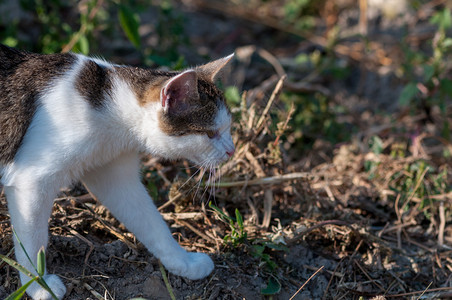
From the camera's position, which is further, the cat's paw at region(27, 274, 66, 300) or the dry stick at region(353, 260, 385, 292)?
the dry stick at region(353, 260, 385, 292)

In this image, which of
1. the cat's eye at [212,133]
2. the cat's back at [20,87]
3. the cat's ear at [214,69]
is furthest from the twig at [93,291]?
the cat's ear at [214,69]

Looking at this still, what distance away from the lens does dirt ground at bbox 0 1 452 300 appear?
7.98 ft

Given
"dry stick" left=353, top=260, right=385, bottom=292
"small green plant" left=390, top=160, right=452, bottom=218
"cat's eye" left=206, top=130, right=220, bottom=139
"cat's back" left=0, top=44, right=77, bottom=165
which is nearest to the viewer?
"cat's back" left=0, top=44, right=77, bottom=165

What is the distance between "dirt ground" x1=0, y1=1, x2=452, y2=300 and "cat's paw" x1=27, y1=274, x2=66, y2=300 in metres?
0.07

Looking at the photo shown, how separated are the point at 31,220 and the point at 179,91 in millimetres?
781

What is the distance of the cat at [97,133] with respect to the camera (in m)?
2.12

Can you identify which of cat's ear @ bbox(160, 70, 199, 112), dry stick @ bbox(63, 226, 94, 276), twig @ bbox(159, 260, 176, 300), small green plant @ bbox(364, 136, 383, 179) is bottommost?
small green plant @ bbox(364, 136, 383, 179)

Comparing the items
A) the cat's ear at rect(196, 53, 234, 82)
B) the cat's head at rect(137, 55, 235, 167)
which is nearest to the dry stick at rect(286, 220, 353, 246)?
the cat's head at rect(137, 55, 235, 167)

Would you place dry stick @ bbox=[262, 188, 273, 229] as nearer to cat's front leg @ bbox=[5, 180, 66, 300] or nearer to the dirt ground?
the dirt ground

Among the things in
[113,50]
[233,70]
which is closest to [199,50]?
[233,70]

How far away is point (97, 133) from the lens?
2188 mm

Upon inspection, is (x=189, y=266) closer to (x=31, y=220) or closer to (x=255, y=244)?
(x=255, y=244)

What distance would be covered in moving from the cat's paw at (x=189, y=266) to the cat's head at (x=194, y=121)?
447 millimetres

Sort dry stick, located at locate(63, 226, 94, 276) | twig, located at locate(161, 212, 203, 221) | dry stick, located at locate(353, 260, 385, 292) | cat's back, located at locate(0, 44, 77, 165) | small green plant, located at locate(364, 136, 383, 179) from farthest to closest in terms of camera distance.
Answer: small green plant, located at locate(364, 136, 383, 179), twig, located at locate(161, 212, 203, 221), dry stick, located at locate(353, 260, 385, 292), dry stick, located at locate(63, 226, 94, 276), cat's back, located at locate(0, 44, 77, 165)
